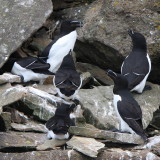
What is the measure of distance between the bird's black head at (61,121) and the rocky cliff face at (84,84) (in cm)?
15

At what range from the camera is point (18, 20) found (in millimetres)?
14391

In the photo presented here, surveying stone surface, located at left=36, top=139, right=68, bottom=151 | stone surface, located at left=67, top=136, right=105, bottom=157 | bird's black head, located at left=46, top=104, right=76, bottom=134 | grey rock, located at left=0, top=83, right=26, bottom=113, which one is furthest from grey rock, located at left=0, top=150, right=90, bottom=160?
grey rock, located at left=0, top=83, right=26, bottom=113

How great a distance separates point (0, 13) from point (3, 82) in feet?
6.56

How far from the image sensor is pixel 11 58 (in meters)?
14.2

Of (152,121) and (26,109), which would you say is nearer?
(26,109)

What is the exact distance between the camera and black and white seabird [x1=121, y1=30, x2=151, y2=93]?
13492 millimetres

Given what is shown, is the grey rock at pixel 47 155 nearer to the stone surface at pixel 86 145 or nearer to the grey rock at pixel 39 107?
the stone surface at pixel 86 145

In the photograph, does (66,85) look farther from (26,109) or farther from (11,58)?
(11,58)

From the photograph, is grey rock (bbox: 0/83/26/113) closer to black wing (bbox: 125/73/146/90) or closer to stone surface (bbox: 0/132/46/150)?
stone surface (bbox: 0/132/46/150)

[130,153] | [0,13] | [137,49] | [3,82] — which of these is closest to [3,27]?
[0,13]

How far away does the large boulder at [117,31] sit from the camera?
14234 mm

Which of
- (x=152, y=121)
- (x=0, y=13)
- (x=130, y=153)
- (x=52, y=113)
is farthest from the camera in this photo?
(x=0, y=13)

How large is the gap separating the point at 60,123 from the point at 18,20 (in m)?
3.91

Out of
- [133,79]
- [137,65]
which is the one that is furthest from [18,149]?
[137,65]
